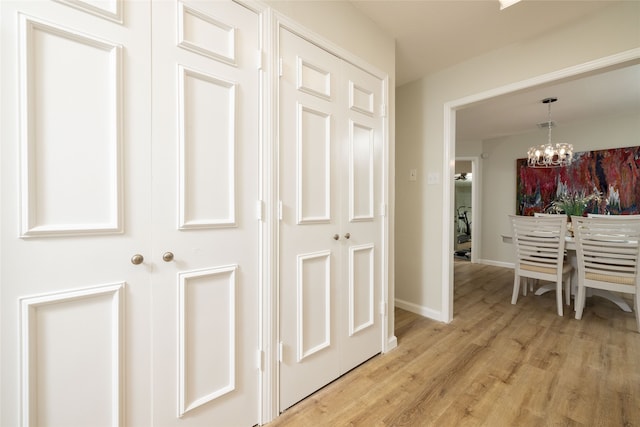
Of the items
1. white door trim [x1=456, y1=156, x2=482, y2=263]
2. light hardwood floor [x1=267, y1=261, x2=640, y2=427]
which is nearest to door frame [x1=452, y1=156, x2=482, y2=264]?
white door trim [x1=456, y1=156, x2=482, y2=263]

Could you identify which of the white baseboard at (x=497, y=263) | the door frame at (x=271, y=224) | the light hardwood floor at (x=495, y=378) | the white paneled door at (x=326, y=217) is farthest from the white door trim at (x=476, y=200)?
the door frame at (x=271, y=224)

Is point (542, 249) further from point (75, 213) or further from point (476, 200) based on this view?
point (75, 213)

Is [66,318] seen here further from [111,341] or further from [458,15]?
[458,15]

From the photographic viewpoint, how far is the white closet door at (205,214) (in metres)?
1.08

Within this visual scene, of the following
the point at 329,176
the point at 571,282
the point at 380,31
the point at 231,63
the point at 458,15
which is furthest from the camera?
the point at 571,282

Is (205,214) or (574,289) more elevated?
(205,214)

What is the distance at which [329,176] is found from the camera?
65.3 inches

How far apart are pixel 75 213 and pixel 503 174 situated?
5980 mm

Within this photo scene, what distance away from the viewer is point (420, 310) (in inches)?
113

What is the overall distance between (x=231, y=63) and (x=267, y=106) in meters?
0.24

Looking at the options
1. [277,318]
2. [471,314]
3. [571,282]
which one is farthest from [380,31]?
[571,282]

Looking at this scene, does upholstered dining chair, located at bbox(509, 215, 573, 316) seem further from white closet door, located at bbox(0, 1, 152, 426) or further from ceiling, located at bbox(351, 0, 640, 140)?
white closet door, located at bbox(0, 1, 152, 426)

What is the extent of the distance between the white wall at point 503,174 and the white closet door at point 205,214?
5236 millimetres

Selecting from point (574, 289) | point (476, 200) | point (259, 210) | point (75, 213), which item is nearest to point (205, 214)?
point (259, 210)
